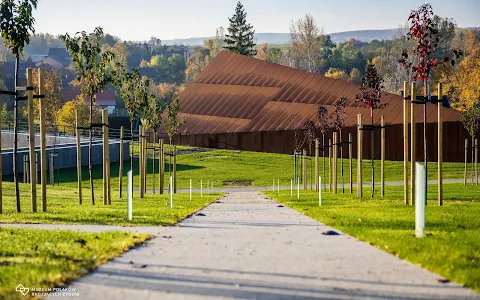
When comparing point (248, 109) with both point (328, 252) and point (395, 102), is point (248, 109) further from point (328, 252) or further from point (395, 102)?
point (328, 252)

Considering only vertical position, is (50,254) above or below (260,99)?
below

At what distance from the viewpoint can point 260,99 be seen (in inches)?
3172

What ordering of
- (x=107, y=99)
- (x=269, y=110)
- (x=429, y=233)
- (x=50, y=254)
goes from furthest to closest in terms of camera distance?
1. (x=107, y=99)
2. (x=269, y=110)
3. (x=429, y=233)
4. (x=50, y=254)

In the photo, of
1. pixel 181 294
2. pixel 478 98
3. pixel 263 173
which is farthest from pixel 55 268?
pixel 478 98

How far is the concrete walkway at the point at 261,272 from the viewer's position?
7980mm

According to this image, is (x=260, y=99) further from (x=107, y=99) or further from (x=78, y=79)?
(x=107, y=99)

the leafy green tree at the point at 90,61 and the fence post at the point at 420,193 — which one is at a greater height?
the leafy green tree at the point at 90,61

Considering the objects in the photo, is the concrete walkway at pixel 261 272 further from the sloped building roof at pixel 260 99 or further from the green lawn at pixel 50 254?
the sloped building roof at pixel 260 99

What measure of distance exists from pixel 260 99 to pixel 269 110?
9.53ft

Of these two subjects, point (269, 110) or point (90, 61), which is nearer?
point (90, 61)

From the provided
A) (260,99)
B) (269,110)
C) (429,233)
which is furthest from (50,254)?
(260,99)

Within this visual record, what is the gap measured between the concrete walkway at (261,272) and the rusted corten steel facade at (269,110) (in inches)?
2269

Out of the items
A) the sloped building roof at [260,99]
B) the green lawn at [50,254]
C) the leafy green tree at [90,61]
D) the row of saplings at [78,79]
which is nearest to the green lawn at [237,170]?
the sloped building roof at [260,99]

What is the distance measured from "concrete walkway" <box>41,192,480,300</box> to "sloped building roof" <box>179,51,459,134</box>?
58.0 m
